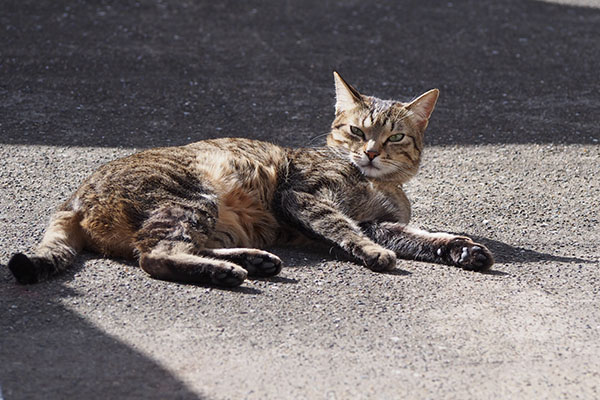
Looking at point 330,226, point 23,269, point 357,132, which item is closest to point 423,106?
point 357,132

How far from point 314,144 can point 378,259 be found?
235cm

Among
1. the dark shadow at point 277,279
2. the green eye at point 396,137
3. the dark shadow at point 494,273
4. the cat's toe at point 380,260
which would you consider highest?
the green eye at point 396,137

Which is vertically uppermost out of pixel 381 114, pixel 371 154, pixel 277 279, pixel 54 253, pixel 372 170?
pixel 381 114

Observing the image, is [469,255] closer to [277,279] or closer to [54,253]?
[277,279]

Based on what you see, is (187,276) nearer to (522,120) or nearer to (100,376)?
(100,376)

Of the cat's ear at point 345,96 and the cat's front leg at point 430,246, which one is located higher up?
the cat's ear at point 345,96

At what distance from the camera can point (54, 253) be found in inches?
165

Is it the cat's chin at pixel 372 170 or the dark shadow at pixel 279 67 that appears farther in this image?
the dark shadow at pixel 279 67

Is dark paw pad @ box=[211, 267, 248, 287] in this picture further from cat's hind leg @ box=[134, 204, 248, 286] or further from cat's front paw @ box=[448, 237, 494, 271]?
cat's front paw @ box=[448, 237, 494, 271]

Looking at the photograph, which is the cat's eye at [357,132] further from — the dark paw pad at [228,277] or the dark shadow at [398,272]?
the dark paw pad at [228,277]

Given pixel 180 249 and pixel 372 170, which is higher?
pixel 372 170

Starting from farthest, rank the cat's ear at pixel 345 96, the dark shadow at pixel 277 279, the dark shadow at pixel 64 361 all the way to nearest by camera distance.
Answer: the cat's ear at pixel 345 96 < the dark shadow at pixel 277 279 < the dark shadow at pixel 64 361

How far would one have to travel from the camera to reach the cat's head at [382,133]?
5129mm

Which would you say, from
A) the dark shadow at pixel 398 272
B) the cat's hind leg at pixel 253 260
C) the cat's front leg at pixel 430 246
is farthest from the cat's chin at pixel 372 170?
the cat's hind leg at pixel 253 260
